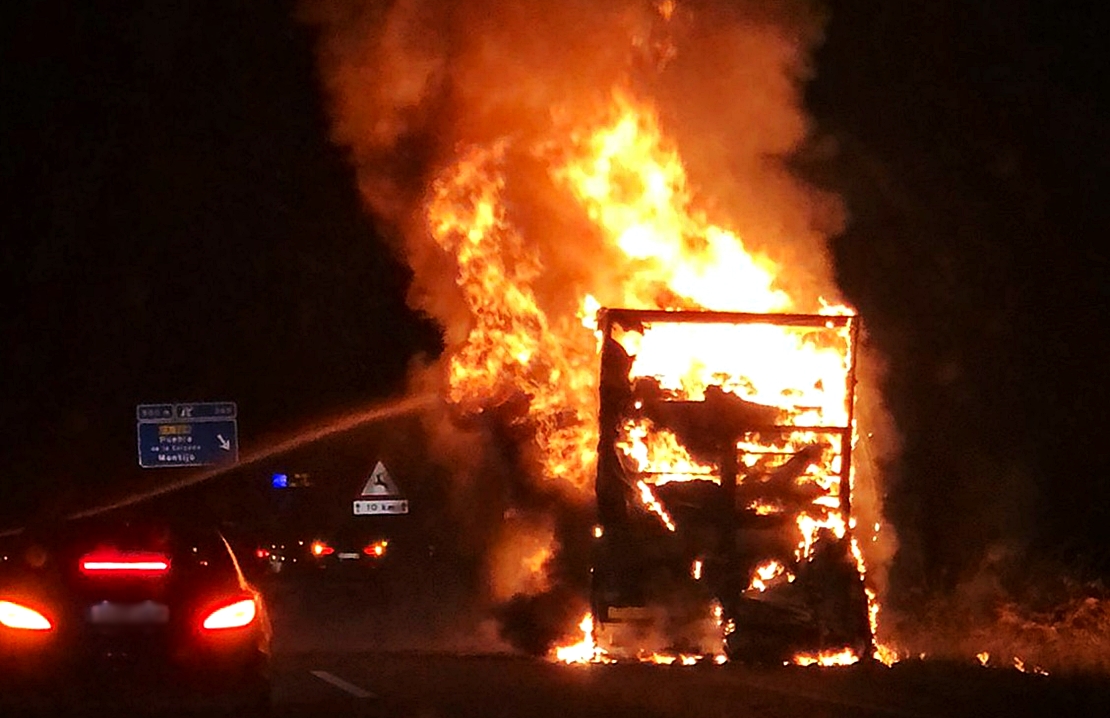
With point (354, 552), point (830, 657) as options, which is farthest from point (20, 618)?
point (354, 552)

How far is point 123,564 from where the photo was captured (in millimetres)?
12086

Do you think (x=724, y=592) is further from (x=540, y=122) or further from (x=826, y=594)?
(x=540, y=122)

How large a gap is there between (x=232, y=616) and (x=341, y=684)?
2763 mm

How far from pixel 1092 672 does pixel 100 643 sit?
7897 millimetres

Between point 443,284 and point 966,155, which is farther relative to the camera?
point 966,155

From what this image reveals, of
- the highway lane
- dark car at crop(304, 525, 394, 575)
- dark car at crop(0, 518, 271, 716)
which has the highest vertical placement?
dark car at crop(304, 525, 394, 575)

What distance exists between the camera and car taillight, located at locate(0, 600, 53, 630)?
11844 mm

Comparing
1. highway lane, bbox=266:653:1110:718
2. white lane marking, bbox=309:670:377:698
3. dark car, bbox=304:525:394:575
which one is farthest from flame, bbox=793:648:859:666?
dark car, bbox=304:525:394:575

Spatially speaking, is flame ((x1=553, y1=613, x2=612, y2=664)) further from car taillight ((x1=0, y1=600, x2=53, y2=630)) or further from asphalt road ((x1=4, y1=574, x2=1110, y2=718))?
car taillight ((x1=0, y1=600, x2=53, y2=630))

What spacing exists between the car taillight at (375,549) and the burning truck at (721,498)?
44.2ft

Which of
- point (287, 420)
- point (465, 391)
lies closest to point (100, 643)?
point (465, 391)

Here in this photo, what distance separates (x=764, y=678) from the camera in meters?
14.8

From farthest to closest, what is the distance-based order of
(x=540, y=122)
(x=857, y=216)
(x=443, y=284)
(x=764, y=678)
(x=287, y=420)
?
(x=287, y=420) < (x=857, y=216) < (x=443, y=284) < (x=540, y=122) < (x=764, y=678)

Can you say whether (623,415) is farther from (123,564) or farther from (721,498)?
(123,564)
